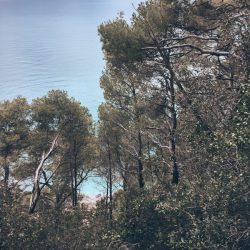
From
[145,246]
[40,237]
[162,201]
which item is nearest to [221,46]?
[162,201]

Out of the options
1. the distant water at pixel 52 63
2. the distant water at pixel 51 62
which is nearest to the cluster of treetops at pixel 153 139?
the distant water at pixel 52 63

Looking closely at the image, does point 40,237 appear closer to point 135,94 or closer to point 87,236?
point 87,236

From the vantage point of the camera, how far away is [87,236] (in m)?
15.0

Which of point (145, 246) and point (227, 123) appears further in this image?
point (145, 246)

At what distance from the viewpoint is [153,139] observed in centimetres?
2055

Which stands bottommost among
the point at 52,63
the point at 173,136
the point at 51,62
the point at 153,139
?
the point at 173,136

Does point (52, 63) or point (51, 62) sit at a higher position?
point (51, 62)

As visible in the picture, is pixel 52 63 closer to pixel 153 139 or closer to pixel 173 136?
pixel 153 139

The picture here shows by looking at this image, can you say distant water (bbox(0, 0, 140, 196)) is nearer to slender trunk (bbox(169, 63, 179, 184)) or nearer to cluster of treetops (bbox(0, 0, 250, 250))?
cluster of treetops (bbox(0, 0, 250, 250))

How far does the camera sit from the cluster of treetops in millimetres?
12859

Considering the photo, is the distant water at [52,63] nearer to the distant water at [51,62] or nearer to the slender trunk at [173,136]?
the distant water at [51,62]

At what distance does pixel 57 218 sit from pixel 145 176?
23.4 ft

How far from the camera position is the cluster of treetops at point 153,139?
42.2 ft

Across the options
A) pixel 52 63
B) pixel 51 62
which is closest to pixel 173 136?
pixel 52 63
